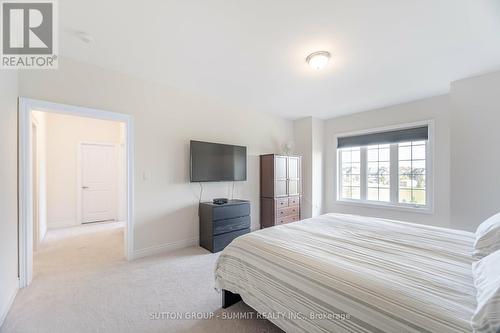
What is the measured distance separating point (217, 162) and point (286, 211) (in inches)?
69.3

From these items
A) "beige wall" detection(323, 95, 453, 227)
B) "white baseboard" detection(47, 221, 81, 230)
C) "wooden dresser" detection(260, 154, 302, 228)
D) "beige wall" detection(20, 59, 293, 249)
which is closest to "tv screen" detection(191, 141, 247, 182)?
"beige wall" detection(20, 59, 293, 249)

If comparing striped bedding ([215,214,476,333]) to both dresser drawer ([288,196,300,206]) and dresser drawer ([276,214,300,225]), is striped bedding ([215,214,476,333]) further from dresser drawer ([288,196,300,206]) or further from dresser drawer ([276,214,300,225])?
dresser drawer ([288,196,300,206])

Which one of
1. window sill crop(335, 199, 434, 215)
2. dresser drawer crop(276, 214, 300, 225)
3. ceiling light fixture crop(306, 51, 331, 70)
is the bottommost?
dresser drawer crop(276, 214, 300, 225)

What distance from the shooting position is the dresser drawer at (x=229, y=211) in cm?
306

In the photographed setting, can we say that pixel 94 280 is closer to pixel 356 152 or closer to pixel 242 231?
pixel 242 231

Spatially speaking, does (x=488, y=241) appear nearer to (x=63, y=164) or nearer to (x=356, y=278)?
(x=356, y=278)

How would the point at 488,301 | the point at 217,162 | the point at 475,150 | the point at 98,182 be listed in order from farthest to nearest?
1. the point at 98,182
2. the point at 217,162
3. the point at 475,150
4. the point at 488,301

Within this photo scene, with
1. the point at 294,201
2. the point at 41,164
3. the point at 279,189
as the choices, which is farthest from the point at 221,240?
the point at 41,164

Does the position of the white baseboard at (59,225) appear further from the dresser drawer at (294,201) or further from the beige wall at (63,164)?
the dresser drawer at (294,201)

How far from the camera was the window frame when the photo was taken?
3494mm

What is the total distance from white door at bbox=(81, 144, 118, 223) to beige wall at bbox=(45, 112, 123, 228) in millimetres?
162

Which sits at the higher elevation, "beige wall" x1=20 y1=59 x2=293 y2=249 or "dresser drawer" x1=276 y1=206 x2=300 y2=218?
"beige wall" x1=20 y1=59 x2=293 y2=249

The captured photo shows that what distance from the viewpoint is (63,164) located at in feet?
14.8

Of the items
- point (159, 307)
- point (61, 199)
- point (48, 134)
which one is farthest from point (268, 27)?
point (61, 199)
